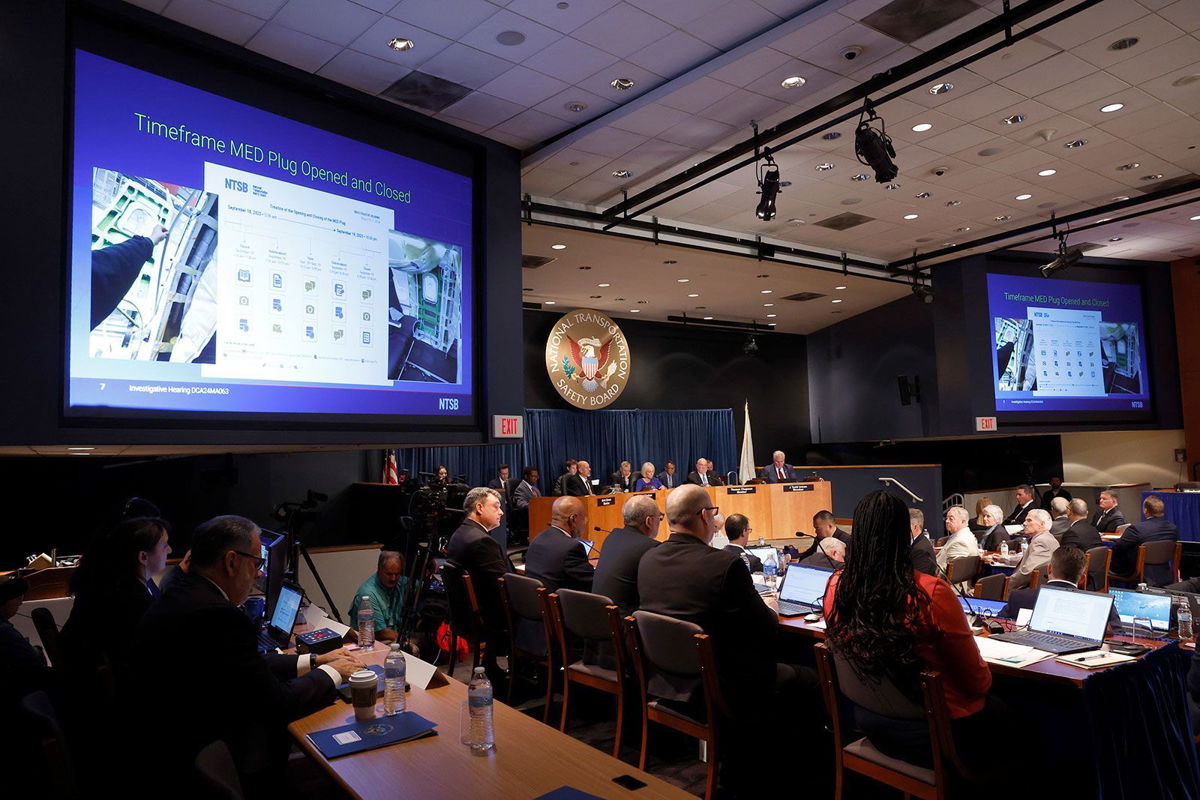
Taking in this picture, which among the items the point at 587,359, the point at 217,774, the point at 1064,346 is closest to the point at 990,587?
the point at 217,774

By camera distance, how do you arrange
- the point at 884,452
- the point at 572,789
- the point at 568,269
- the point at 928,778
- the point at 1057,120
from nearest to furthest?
the point at 572,789, the point at 928,778, the point at 1057,120, the point at 568,269, the point at 884,452

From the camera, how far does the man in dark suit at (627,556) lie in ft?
14.0

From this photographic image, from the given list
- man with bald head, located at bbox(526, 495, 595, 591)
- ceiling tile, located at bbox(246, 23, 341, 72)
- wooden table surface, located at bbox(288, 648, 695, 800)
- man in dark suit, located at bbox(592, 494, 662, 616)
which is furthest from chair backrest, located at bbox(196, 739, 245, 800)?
ceiling tile, located at bbox(246, 23, 341, 72)

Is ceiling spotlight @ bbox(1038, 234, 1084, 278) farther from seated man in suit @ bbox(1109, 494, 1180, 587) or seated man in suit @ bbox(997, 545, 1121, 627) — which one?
seated man in suit @ bbox(997, 545, 1121, 627)

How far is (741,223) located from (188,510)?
21.8 ft

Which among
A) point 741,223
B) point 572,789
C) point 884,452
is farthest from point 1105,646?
point 884,452

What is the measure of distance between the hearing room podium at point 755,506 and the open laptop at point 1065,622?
6494 millimetres

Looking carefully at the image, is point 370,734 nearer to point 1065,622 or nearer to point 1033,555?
point 1065,622

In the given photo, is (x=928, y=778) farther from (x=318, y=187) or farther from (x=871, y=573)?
(x=318, y=187)

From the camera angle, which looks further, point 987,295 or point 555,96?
point 987,295

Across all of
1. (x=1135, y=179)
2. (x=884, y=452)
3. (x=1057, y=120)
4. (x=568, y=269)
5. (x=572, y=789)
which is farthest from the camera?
(x=884, y=452)

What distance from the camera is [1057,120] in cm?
675

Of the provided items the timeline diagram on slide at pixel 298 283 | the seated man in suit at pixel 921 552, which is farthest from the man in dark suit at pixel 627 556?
the timeline diagram on slide at pixel 298 283

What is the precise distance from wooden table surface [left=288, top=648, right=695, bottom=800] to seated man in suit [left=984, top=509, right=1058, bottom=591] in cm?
397
